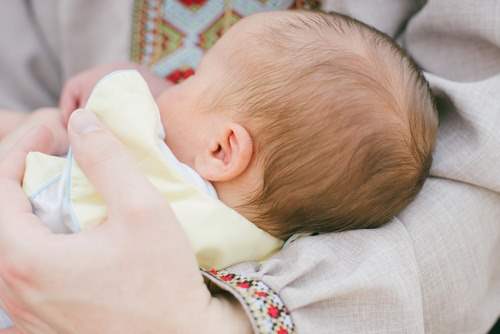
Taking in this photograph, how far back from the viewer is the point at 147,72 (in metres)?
1.25

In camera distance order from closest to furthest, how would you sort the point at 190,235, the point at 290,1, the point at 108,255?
the point at 108,255, the point at 190,235, the point at 290,1

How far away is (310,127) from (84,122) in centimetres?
29

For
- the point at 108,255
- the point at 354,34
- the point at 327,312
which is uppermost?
the point at 354,34

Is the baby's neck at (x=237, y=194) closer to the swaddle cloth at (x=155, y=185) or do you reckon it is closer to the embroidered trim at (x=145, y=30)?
the swaddle cloth at (x=155, y=185)

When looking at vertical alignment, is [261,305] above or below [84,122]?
below

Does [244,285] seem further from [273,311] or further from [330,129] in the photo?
[330,129]

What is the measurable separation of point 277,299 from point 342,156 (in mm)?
210

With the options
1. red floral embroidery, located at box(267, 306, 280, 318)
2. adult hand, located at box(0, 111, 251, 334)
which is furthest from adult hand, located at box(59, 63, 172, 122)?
red floral embroidery, located at box(267, 306, 280, 318)

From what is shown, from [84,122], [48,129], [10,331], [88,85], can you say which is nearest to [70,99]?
[88,85]

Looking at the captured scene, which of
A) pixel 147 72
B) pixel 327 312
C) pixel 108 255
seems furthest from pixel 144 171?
→ pixel 147 72

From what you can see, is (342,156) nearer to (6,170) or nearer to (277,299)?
(277,299)

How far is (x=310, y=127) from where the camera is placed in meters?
0.88

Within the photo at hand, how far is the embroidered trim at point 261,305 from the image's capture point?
0.78 metres

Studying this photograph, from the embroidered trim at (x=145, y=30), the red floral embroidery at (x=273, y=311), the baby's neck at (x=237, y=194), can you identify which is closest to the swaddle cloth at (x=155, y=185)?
the baby's neck at (x=237, y=194)
